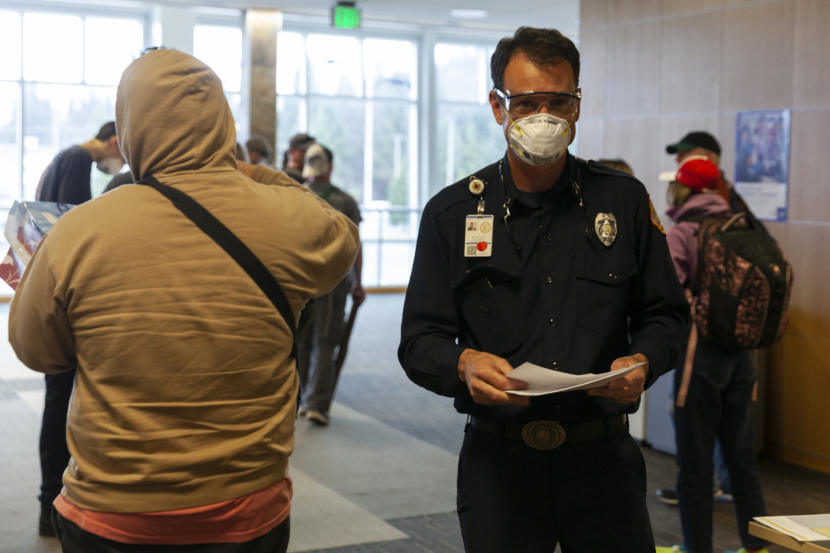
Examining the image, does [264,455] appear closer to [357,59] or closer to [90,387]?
[90,387]

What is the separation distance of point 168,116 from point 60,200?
259 centimetres

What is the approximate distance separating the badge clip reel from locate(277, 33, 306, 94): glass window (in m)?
15.5

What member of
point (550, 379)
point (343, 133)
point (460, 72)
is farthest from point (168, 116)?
point (460, 72)

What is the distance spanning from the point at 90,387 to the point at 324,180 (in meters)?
5.14

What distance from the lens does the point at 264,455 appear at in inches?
80.1

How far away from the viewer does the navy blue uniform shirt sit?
2021 mm

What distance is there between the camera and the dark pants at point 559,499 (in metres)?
2.00

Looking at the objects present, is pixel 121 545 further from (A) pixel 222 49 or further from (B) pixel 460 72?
(B) pixel 460 72

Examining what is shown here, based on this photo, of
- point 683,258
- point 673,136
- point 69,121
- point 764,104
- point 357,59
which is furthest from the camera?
point 357,59

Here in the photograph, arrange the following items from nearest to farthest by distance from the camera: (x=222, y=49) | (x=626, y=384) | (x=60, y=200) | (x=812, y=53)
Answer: (x=626, y=384) < (x=60, y=200) < (x=812, y=53) < (x=222, y=49)

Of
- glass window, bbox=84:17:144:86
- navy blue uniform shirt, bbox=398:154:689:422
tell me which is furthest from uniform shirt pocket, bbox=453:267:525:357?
glass window, bbox=84:17:144:86

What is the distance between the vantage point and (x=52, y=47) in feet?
52.2

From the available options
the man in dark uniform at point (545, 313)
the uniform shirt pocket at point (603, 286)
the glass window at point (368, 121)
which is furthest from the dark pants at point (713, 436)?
the glass window at point (368, 121)

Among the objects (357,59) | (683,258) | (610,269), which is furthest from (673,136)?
(357,59)
